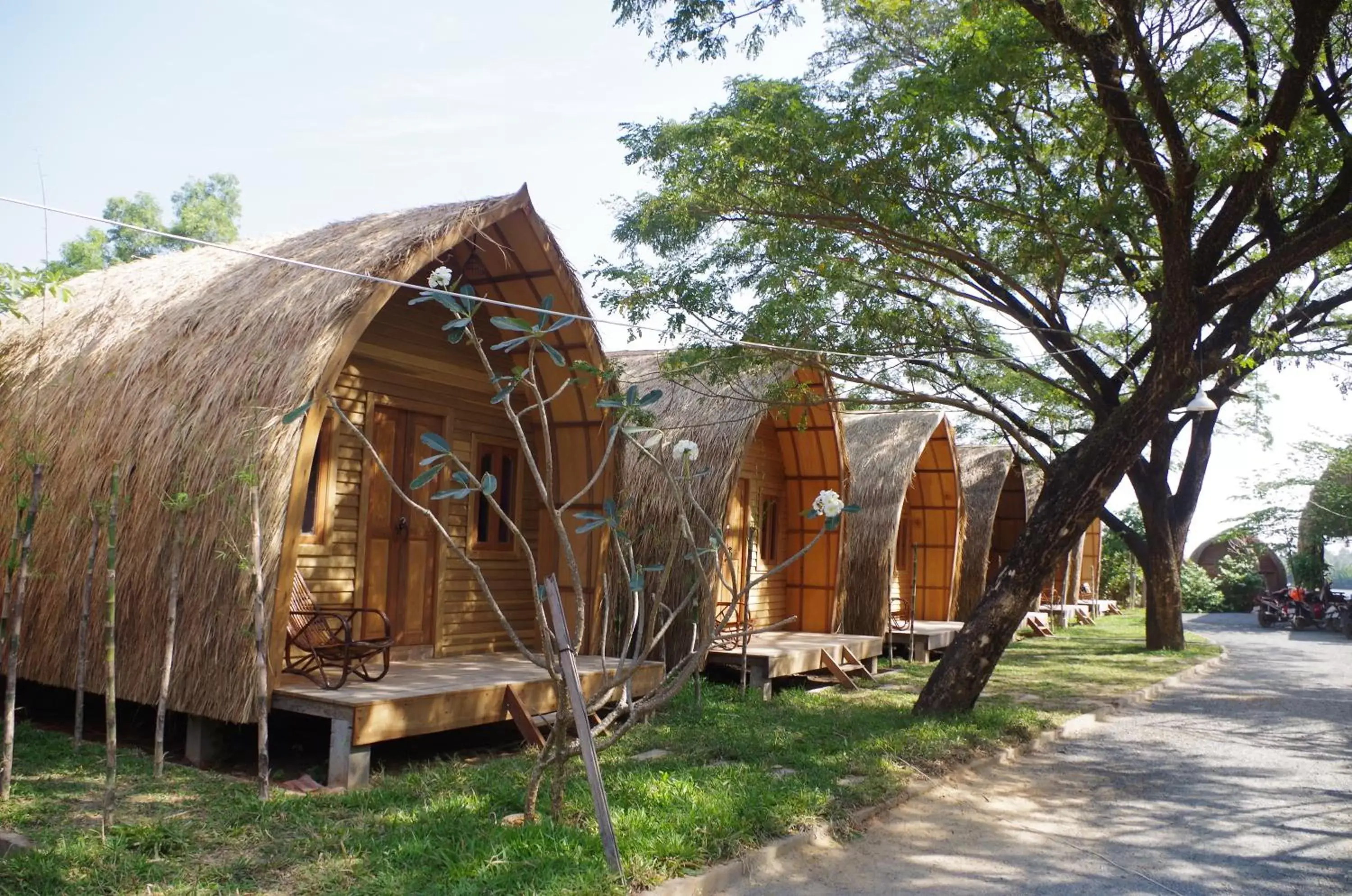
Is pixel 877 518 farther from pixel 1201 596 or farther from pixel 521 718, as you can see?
pixel 1201 596

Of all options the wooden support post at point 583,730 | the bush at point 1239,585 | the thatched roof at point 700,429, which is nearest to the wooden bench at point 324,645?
the wooden support post at point 583,730

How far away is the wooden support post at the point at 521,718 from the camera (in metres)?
6.50

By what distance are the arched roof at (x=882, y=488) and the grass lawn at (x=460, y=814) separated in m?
4.99

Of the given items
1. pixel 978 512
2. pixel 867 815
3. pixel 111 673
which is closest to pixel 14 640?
pixel 111 673

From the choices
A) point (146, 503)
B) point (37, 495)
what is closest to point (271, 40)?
point (146, 503)

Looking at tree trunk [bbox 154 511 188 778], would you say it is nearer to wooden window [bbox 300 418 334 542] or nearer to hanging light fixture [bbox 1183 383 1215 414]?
wooden window [bbox 300 418 334 542]

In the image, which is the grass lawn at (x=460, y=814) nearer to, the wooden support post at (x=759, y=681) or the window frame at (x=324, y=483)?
the wooden support post at (x=759, y=681)

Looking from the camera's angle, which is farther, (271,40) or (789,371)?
(789,371)

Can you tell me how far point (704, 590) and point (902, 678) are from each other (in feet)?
24.2

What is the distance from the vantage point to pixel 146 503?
610cm

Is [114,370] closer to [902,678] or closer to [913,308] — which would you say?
[913,308]

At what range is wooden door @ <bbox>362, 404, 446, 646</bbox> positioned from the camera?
7617mm

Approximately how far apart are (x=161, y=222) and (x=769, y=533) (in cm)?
2358

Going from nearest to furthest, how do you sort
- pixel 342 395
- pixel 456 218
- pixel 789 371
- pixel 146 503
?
pixel 146 503 < pixel 456 218 < pixel 342 395 < pixel 789 371
